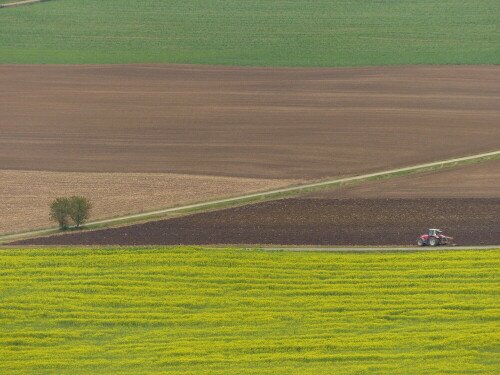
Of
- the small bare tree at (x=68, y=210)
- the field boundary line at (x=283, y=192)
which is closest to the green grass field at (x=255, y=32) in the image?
the field boundary line at (x=283, y=192)

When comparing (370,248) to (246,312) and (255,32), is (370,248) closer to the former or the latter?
(246,312)

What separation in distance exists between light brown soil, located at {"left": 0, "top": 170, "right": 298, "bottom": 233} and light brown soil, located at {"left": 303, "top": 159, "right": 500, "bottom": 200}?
13.4 feet

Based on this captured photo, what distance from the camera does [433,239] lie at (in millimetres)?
46906

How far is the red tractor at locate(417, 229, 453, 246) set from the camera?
154 ft

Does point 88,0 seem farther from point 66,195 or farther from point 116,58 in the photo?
point 66,195

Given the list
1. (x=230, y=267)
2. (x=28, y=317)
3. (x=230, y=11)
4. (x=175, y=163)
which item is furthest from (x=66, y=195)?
(x=230, y=11)

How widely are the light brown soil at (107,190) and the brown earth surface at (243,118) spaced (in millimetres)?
1198

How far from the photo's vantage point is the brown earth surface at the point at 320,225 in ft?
160

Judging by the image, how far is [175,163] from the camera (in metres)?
61.8

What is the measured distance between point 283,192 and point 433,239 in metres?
12.3

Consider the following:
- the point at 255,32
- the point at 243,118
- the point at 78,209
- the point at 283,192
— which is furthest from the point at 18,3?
the point at 78,209

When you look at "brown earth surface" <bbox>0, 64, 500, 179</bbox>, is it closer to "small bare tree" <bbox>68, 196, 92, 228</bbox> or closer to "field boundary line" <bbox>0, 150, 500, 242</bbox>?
"field boundary line" <bbox>0, 150, 500, 242</bbox>

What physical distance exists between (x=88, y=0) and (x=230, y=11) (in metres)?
15.0

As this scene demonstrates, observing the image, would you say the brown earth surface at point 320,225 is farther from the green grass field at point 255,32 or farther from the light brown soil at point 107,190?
the green grass field at point 255,32
